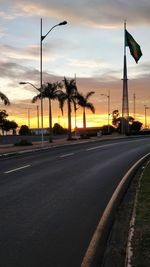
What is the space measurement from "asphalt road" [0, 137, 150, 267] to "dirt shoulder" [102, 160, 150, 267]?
412 millimetres

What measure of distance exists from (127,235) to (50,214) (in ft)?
7.46

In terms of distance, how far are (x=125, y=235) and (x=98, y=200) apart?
151 inches

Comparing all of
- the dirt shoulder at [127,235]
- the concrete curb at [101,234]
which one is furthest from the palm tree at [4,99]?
the dirt shoulder at [127,235]

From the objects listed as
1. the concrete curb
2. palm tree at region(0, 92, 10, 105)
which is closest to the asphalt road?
the concrete curb

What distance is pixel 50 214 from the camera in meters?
10.1

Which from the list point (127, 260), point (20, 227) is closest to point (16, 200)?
point (20, 227)

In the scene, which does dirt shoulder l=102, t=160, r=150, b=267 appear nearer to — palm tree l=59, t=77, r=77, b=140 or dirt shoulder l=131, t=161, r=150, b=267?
dirt shoulder l=131, t=161, r=150, b=267

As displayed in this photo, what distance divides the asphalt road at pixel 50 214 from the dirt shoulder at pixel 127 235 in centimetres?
41

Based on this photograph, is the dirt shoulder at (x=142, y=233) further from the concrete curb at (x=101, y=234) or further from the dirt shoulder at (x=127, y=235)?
the concrete curb at (x=101, y=234)

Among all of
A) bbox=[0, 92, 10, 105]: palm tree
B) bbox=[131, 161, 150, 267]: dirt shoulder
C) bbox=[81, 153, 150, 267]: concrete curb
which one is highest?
bbox=[0, 92, 10, 105]: palm tree

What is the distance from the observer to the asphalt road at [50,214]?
Result: 7.10 metres

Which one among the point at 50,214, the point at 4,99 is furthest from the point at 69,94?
the point at 50,214

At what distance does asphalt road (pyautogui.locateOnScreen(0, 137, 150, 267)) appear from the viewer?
23.3 ft

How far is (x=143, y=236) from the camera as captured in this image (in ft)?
25.6
